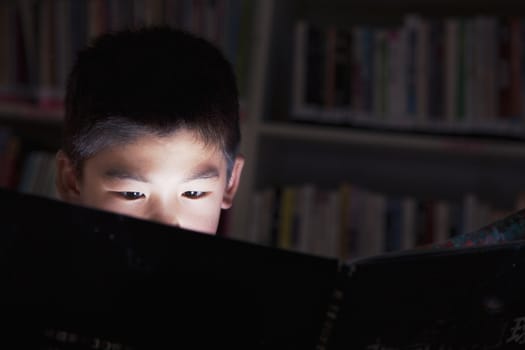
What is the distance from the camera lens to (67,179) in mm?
848

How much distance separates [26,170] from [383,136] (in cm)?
91

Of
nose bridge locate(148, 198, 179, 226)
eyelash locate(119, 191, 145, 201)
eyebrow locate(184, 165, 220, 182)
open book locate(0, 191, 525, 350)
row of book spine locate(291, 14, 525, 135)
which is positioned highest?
row of book spine locate(291, 14, 525, 135)

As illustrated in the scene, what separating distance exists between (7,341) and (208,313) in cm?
15

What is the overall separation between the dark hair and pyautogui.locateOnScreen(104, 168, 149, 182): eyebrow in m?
0.04

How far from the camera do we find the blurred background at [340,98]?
1.36 m

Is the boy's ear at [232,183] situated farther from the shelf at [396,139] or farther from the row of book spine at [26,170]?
the row of book spine at [26,170]

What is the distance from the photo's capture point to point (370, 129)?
1418 millimetres

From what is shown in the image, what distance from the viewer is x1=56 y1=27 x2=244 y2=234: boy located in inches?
30.2

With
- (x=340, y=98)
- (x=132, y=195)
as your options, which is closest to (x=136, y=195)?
(x=132, y=195)

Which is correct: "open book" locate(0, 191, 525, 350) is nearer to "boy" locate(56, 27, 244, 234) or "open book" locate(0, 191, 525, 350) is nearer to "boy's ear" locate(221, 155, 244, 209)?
"boy" locate(56, 27, 244, 234)

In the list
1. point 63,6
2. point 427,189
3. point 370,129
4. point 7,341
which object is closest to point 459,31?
point 370,129

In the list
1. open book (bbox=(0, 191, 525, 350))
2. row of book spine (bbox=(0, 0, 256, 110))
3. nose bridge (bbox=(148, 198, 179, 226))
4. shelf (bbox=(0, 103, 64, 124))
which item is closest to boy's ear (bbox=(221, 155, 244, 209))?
nose bridge (bbox=(148, 198, 179, 226))

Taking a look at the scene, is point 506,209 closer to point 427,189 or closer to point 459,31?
point 427,189

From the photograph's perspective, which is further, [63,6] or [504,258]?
[63,6]
